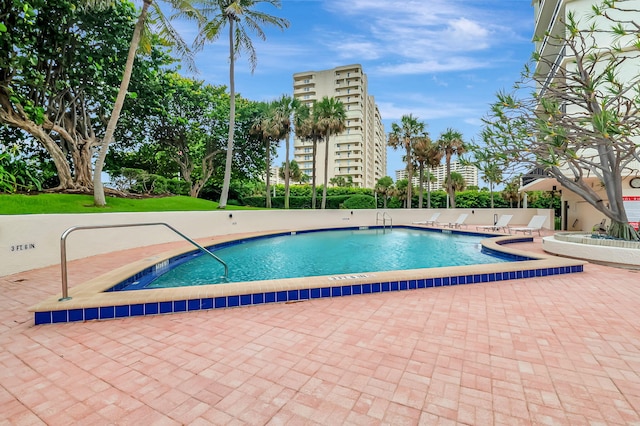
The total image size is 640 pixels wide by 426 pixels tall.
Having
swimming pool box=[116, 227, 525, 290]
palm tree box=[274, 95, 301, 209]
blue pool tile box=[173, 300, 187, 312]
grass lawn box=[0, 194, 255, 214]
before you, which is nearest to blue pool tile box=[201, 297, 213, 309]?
blue pool tile box=[173, 300, 187, 312]

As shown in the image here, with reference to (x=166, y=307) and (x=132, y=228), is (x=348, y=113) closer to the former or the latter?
(x=132, y=228)

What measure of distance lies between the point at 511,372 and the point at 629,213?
1415cm

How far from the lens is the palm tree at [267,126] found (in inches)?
810

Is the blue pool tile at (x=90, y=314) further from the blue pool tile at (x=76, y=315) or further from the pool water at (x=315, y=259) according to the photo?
the pool water at (x=315, y=259)

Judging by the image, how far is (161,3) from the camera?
11.2 meters

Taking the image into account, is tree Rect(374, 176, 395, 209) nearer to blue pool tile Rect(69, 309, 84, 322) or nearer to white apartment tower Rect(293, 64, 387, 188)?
blue pool tile Rect(69, 309, 84, 322)

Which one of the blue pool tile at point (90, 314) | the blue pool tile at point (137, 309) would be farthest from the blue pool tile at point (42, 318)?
the blue pool tile at point (137, 309)

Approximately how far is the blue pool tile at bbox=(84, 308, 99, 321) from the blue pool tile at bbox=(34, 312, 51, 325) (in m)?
0.35

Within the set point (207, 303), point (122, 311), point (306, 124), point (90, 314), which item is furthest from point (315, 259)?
point (306, 124)

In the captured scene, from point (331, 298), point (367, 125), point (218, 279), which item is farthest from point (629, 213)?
point (367, 125)

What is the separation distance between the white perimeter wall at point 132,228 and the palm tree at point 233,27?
2453 millimetres

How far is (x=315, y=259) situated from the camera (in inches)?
351

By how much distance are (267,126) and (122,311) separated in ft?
60.3

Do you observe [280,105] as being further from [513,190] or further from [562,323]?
[513,190]
